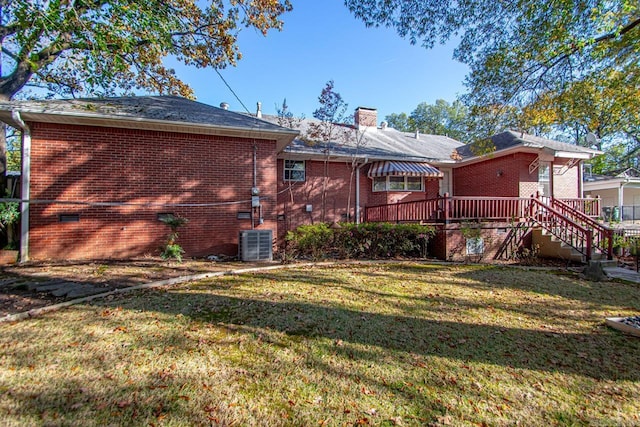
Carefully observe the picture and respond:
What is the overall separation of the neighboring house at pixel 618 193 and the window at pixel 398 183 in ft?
39.0

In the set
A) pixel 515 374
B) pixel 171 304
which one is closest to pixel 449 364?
pixel 515 374

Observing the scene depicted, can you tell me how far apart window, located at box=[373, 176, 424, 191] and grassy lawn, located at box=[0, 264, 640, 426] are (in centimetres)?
847

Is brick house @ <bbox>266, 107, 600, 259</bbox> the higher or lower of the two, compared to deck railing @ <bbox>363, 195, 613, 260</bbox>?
higher

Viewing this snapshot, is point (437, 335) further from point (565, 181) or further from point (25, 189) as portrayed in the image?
point (565, 181)

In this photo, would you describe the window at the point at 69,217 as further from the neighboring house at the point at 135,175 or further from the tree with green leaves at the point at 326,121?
the tree with green leaves at the point at 326,121

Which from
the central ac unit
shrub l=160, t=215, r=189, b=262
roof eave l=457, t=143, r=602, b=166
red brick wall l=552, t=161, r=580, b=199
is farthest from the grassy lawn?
red brick wall l=552, t=161, r=580, b=199

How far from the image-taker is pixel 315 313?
452 centimetres

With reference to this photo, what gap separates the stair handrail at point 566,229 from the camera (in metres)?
9.00

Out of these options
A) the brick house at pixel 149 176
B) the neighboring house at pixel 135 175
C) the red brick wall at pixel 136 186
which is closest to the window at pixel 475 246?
A: the brick house at pixel 149 176

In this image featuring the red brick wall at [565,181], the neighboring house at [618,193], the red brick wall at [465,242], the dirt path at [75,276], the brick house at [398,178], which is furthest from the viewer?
the neighboring house at [618,193]

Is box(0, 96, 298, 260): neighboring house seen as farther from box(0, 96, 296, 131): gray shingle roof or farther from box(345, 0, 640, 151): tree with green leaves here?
box(345, 0, 640, 151): tree with green leaves

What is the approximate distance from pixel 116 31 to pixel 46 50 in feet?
14.3

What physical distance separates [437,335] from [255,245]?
18.7 feet

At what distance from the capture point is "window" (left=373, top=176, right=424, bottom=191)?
13465mm
